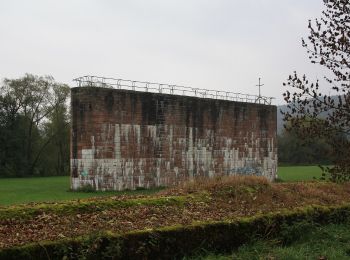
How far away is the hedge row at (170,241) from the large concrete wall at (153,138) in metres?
17.7

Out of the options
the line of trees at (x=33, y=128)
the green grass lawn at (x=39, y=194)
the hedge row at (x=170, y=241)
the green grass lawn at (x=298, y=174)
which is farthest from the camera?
the line of trees at (x=33, y=128)

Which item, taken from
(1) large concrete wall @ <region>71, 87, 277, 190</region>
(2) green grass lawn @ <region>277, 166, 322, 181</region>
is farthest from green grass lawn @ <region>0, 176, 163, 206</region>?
(2) green grass lawn @ <region>277, 166, 322, 181</region>

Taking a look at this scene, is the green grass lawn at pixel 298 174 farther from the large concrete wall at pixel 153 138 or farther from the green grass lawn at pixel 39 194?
the green grass lawn at pixel 39 194

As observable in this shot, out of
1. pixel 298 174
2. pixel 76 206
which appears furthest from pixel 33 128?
pixel 76 206

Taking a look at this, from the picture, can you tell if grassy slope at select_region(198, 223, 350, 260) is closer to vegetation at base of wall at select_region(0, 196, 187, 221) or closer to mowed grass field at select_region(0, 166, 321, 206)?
vegetation at base of wall at select_region(0, 196, 187, 221)

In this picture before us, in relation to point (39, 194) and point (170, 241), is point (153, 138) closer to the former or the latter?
point (39, 194)

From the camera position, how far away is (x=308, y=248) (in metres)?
9.94

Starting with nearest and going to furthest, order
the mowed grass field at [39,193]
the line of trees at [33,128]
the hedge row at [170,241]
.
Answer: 1. the hedge row at [170,241]
2. the mowed grass field at [39,193]
3. the line of trees at [33,128]

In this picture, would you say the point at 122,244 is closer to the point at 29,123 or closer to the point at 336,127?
the point at 336,127

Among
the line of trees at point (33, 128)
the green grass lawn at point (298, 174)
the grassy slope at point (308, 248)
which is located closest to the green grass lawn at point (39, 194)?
the grassy slope at point (308, 248)

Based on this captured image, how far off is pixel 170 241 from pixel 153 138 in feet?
70.3

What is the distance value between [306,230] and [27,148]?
174ft

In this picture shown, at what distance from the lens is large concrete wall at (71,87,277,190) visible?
28.0 meters

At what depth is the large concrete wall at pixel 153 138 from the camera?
1102 inches
